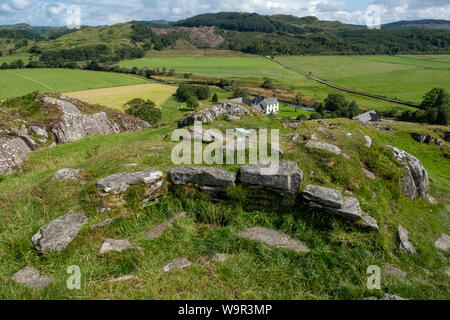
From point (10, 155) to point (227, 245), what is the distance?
1794cm

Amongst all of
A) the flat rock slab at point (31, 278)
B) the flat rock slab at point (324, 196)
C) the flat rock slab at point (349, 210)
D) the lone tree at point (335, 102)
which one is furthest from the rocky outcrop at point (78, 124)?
the lone tree at point (335, 102)

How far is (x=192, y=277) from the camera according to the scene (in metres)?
7.57

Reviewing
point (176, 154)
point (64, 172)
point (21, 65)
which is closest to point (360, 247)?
point (176, 154)

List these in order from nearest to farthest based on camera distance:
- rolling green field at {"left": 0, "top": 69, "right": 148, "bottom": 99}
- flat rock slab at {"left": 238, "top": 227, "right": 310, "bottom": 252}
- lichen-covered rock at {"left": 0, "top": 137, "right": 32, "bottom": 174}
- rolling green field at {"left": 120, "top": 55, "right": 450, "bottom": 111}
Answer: flat rock slab at {"left": 238, "top": 227, "right": 310, "bottom": 252} < lichen-covered rock at {"left": 0, "top": 137, "right": 32, "bottom": 174} < rolling green field at {"left": 0, "top": 69, "right": 148, "bottom": 99} < rolling green field at {"left": 120, "top": 55, "right": 450, "bottom": 111}

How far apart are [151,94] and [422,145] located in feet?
260

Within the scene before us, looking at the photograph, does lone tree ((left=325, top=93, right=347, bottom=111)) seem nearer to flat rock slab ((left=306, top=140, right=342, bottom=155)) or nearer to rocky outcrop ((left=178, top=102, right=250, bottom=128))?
rocky outcrop ((left=178, top=102, right=250, bottom=128))

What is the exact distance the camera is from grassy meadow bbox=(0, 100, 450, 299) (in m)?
7.42

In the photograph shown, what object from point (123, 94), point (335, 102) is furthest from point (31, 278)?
point (335, 102)

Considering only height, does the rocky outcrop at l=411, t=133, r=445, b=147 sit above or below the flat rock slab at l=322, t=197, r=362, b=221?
below

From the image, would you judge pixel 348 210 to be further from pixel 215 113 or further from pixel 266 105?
pixel 266 105

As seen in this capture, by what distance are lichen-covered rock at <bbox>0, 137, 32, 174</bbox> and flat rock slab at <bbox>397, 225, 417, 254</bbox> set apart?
22552 millimetres

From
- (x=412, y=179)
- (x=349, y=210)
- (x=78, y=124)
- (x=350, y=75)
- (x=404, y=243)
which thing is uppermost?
(x=350, y=75)

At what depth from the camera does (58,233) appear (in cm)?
866

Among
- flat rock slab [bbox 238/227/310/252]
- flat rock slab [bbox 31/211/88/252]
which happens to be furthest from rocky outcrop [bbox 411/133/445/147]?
flat rock slab [bbox 31/211/88/252]
